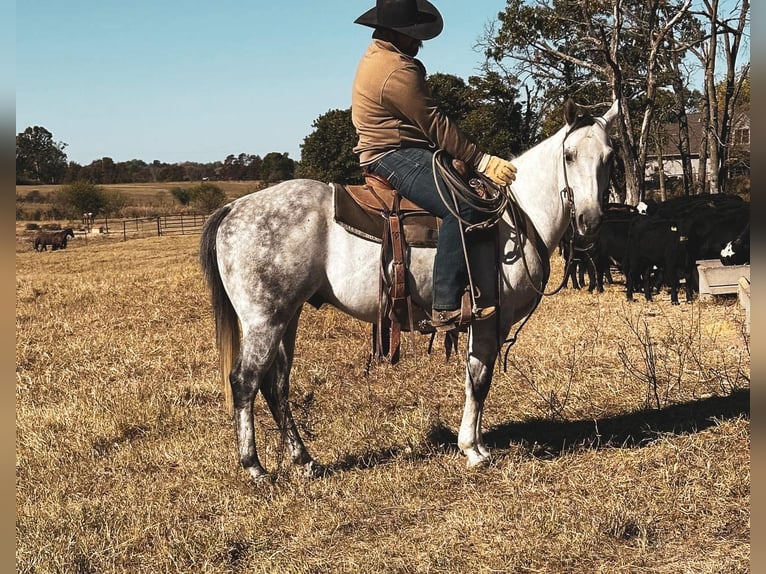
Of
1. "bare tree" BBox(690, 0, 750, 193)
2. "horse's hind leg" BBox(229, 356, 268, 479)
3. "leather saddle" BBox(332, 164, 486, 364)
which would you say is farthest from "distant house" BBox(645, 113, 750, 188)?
"horse's hind leg" BBox(229, 356, 268, 479)

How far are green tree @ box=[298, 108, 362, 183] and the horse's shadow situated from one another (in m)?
45.5

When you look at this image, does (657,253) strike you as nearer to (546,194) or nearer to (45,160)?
(546,194)

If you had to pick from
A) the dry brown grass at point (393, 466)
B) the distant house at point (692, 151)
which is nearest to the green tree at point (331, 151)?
the distant house at point (692, 151)

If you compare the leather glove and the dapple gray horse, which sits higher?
the leather glove

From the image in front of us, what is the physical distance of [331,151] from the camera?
178 ft

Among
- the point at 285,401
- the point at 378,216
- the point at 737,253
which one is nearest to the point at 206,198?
the point at 737,253

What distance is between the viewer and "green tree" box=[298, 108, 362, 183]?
5253 cm

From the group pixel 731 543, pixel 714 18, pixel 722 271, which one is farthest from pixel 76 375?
pixel 714 18

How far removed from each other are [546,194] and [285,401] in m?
2.48

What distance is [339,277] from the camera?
5227 millimetres

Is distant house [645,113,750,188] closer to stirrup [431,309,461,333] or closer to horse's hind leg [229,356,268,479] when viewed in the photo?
stirrup [431,309,461,333]

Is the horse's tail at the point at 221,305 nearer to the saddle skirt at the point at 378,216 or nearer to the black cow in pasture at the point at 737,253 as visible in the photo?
the saddle skirt at the point at 378,216

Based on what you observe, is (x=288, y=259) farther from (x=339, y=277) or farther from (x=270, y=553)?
(x=270, y=553)

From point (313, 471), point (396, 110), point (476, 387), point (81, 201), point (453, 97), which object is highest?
point (453, 97)
